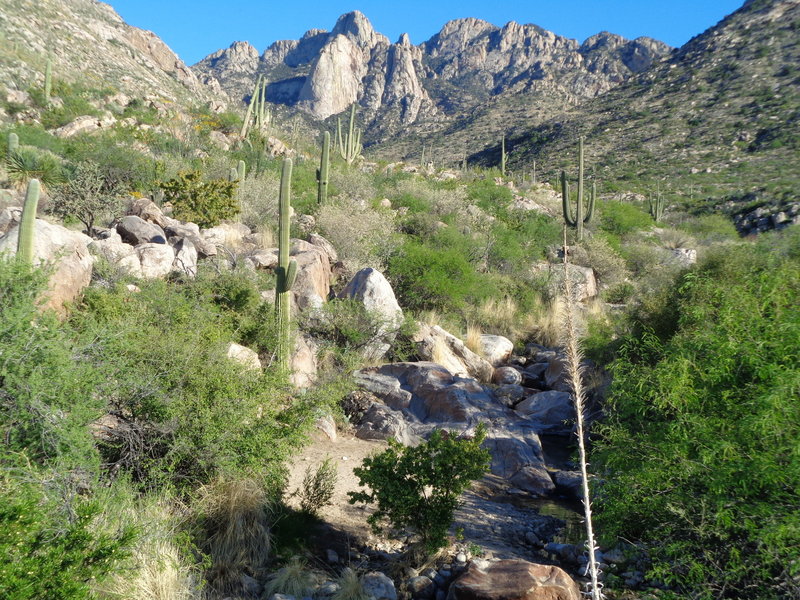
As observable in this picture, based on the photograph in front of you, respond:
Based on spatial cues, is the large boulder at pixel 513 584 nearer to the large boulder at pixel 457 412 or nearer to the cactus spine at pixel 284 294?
the large boulder at pixel 457 412

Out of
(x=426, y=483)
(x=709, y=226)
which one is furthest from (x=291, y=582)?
(x=709, y=226)

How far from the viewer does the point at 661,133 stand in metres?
37.6

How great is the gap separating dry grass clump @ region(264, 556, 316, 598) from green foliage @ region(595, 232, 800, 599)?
9.19 ft

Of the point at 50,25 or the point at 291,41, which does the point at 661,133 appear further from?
the point at 291,41

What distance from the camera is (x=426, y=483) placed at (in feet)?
18.0

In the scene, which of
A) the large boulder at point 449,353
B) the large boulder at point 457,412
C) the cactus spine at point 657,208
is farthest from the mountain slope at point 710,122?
the large boulder at point 457,412

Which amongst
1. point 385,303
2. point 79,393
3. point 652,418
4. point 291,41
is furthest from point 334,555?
point 291,41

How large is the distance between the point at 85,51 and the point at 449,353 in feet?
115

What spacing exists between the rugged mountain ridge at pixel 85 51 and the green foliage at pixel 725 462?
29091 millimetres

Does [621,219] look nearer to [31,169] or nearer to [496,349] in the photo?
[496,349]

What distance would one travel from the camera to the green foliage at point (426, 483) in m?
5.41

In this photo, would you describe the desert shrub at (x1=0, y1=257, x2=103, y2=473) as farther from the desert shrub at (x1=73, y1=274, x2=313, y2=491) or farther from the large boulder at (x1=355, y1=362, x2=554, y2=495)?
the large boulder at (x1=355, y1=362, x2=554, y2=495)

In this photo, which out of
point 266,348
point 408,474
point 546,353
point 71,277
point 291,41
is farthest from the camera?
point 291,41

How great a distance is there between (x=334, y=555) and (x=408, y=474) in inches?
45.3
